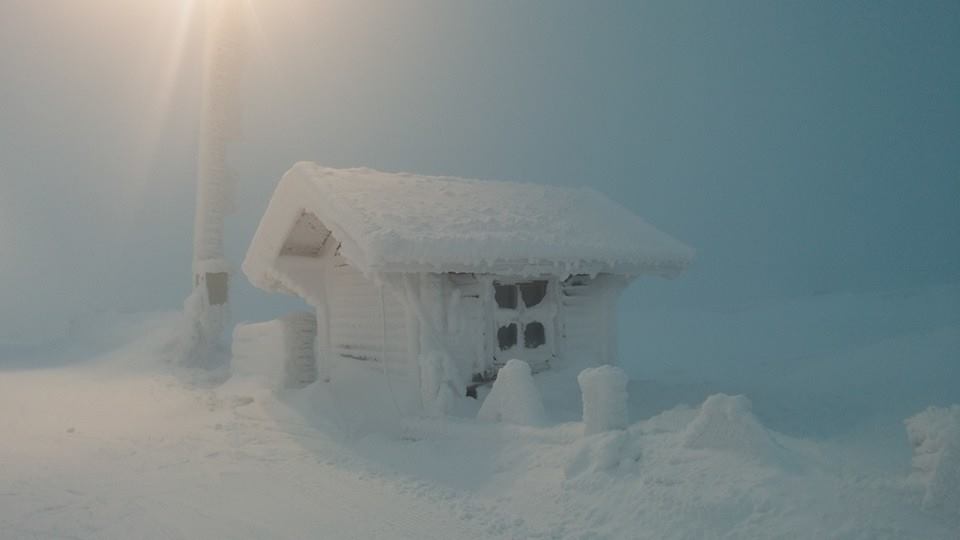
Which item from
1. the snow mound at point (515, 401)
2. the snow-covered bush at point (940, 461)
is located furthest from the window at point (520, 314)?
the snow-covered bush at point (940, 461)

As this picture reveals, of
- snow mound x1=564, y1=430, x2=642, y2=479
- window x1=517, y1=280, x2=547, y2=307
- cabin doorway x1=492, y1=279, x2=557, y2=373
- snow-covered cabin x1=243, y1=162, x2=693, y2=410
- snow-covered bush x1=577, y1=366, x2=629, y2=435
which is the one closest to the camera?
snow mound x1=564, y1=430, x2=642, y2=479

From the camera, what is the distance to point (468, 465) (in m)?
7.15

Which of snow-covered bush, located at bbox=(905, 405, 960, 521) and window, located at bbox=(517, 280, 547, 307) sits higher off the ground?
window, located at bbox=(517, 280, 547, 307)

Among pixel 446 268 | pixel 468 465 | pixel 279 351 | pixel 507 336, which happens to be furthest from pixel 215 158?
pixel 468 465

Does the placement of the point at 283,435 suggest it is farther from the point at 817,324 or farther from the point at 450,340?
the point at 817,324

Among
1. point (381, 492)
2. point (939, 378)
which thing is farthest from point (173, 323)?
point (939, 378)

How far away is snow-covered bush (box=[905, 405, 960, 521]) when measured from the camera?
466 cm

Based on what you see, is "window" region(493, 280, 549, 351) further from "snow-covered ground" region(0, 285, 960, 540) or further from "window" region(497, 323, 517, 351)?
"snow-covered ground" region(0, 285, 960, 540)

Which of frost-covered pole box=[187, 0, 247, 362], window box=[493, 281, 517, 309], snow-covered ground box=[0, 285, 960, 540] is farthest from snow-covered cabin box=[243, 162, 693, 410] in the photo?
frost-covered pole box=[187, 0, 247, 362]

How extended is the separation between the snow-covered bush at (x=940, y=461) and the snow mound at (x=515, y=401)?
381 cm

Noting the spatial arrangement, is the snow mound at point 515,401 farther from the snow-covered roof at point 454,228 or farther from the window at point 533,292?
the window at point 533,292

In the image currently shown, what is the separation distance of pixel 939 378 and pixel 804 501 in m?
10.9

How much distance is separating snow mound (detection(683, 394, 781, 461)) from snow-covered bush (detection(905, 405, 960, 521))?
1047 millimetres

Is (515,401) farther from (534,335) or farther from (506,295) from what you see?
(534,335)
